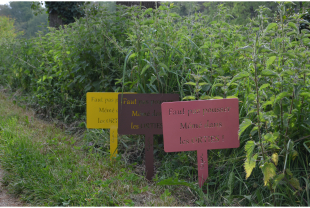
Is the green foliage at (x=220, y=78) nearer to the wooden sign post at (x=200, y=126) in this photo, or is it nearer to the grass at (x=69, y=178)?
the wooden sign post at (x=200, y=126)

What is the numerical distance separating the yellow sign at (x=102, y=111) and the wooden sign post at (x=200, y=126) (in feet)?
2.59

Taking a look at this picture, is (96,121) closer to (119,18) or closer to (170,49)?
(170,49)

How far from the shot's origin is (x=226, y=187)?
1.89 meters

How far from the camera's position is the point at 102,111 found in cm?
248

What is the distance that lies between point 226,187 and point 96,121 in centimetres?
137

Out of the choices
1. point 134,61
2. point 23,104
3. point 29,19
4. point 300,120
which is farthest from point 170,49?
point 29,19

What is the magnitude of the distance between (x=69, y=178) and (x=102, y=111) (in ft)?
2.36

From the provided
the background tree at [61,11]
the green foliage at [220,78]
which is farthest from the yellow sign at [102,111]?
the background tree at [61,11]

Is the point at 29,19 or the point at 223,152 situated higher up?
the point at 29,19

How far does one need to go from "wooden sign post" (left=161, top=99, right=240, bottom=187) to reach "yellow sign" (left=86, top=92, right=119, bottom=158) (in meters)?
0.79

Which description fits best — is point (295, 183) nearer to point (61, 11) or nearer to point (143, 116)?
point (143, 116)

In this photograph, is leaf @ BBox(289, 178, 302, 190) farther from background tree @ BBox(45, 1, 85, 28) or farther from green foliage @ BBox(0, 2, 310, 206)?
background tree @ BBox(45, 1, 85, 28)

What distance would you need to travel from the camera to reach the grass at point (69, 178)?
180 centimetres

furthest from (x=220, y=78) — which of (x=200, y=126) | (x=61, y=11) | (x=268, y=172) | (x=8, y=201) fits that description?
(x=61, y=11)
